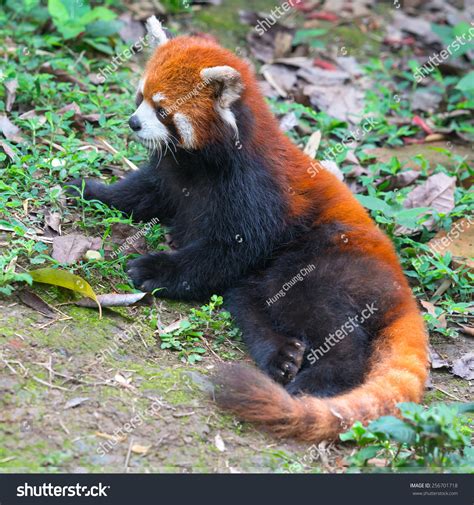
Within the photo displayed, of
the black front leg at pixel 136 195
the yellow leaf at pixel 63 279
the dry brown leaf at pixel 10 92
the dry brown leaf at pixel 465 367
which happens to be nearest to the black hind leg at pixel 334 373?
the dry brown leaf at pixel 465 367

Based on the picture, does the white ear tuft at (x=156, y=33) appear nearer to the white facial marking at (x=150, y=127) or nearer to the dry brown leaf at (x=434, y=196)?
the white facial marking at (x=150, y=127)

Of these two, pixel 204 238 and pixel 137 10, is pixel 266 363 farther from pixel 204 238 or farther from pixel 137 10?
pixel 137 10

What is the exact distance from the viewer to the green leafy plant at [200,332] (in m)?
4.58

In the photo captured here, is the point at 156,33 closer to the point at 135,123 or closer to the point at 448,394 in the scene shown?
the point at 135,123

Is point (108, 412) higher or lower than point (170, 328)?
higher

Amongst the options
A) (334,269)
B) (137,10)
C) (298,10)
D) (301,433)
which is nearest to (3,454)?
(301,433)

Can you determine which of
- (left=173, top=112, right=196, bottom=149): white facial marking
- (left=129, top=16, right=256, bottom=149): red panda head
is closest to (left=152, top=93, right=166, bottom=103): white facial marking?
(left=129, top=16, right=256, bottom=149): red panda head

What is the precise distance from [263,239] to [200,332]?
2.63 feet

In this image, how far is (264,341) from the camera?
4758 mm

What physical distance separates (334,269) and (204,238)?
90 cm

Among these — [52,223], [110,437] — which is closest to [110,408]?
[110,437]

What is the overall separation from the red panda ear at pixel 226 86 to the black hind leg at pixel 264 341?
3.61 feet

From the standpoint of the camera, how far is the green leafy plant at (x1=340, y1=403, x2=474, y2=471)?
3496 millimetres

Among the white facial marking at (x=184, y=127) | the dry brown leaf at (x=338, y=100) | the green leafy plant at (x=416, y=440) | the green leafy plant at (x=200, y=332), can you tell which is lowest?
the green leafy plant at (x=200, y=332)
